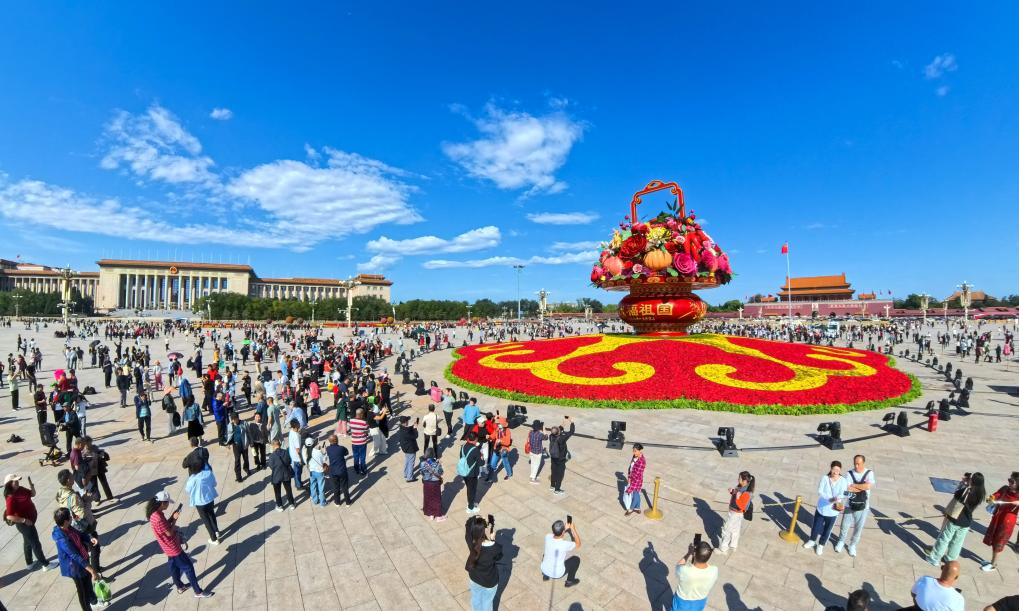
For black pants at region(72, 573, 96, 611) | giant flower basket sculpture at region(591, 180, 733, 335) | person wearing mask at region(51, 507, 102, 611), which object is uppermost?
giant flower basket sculpture at region(591, 180, 733, 335)

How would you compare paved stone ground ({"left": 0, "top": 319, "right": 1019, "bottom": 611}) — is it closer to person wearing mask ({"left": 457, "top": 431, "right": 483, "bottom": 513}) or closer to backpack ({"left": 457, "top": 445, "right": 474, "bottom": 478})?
person wearing mask ({"left": 457, "top": 431, "right": 483, "bottom": 513})

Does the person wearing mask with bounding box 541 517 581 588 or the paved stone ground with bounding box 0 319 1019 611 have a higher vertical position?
the person wearing mask with bounding box 541 517 581 588

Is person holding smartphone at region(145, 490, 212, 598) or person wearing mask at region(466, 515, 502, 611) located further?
person holding smartphone at region(145, 490, 212, 598)

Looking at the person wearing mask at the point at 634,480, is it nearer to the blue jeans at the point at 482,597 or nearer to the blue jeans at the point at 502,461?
the blue jeans at the point at 502,461

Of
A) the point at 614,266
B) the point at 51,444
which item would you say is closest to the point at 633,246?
the point at 614,266

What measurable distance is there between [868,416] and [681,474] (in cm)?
988

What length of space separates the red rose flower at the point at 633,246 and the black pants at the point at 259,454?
19.9m

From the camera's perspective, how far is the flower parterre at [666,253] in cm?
2247

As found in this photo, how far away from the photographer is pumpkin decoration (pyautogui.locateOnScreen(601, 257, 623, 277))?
23.3 m

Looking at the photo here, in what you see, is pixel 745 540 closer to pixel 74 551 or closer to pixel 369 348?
pixel 74 551

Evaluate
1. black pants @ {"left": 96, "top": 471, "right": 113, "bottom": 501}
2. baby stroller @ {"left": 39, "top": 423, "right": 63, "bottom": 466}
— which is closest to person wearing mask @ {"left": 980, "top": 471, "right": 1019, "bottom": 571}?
black pants @ {"left": 96, "top": 471, "right": 113, "bottom": 501}

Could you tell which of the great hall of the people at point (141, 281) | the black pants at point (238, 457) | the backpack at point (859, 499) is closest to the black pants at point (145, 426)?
the black pants at point (238, 457)

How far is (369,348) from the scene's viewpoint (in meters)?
29.3

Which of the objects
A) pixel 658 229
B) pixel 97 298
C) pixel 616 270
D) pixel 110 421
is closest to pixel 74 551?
pixel 110 421
